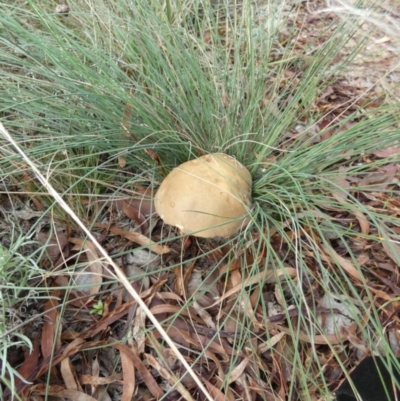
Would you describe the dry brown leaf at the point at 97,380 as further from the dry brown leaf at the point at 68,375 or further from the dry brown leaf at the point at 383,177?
the dry brown leaf at the point at 383,177

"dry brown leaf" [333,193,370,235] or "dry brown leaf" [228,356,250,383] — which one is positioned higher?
"dry brown leaf" [333,193,370,235]

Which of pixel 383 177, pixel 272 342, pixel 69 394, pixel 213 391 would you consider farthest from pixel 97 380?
pixel 383 177

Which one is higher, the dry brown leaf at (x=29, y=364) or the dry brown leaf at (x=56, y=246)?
the dry brown leaf at (x=56, y=246)

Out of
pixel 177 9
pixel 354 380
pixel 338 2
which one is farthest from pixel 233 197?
pixel 338 2

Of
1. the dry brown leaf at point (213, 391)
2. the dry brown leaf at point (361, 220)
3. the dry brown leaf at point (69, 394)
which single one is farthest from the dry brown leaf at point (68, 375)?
the dry brown leaf at point (361, 220)

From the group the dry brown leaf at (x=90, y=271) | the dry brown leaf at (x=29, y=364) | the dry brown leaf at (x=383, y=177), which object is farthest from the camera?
the dry brown leaf at (x=383, y=177)

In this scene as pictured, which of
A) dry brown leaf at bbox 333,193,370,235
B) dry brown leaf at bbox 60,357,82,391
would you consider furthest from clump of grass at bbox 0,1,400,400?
dry brown leaf at bbox 60,357,82,391

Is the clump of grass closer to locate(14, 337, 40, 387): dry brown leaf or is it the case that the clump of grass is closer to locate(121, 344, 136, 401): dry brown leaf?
locate(121, 344, 136, 401): dry brown leaf

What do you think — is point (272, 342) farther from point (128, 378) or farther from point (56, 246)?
point (56, 246)

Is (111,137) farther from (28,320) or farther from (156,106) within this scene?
(28,320)
